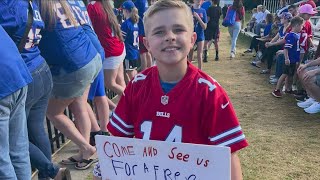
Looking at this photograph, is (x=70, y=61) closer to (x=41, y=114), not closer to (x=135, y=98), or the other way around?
(x=41, y=114)

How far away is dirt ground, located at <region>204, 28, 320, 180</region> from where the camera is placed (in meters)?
3.48

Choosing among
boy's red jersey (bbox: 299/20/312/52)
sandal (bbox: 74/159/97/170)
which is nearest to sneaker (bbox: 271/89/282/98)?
boy's red jersey (bbox: 299/20/312/52)

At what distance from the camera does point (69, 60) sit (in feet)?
9.30

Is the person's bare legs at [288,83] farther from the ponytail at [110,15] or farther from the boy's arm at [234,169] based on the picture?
the boy's arm at [234,169]

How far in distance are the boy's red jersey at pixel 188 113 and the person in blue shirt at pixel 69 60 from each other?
132 centimetres

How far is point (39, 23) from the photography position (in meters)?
2.48

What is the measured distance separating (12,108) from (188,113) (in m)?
1.14

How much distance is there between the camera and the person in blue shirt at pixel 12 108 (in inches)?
78.3

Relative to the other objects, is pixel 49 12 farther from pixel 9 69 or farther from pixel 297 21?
pixel 297 21

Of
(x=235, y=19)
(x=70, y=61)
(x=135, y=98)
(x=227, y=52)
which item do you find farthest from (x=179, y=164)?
(x=227, y=52)

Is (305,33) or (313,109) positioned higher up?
(305,33)

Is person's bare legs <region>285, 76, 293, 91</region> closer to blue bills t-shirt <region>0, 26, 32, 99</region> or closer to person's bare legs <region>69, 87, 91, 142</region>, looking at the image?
person's bare legs <region>69, 87, 91, 142</region>

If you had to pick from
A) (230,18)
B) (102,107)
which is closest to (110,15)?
(102,107)

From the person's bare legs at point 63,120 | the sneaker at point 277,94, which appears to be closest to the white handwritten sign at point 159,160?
the person's bare legs at point 63,120
